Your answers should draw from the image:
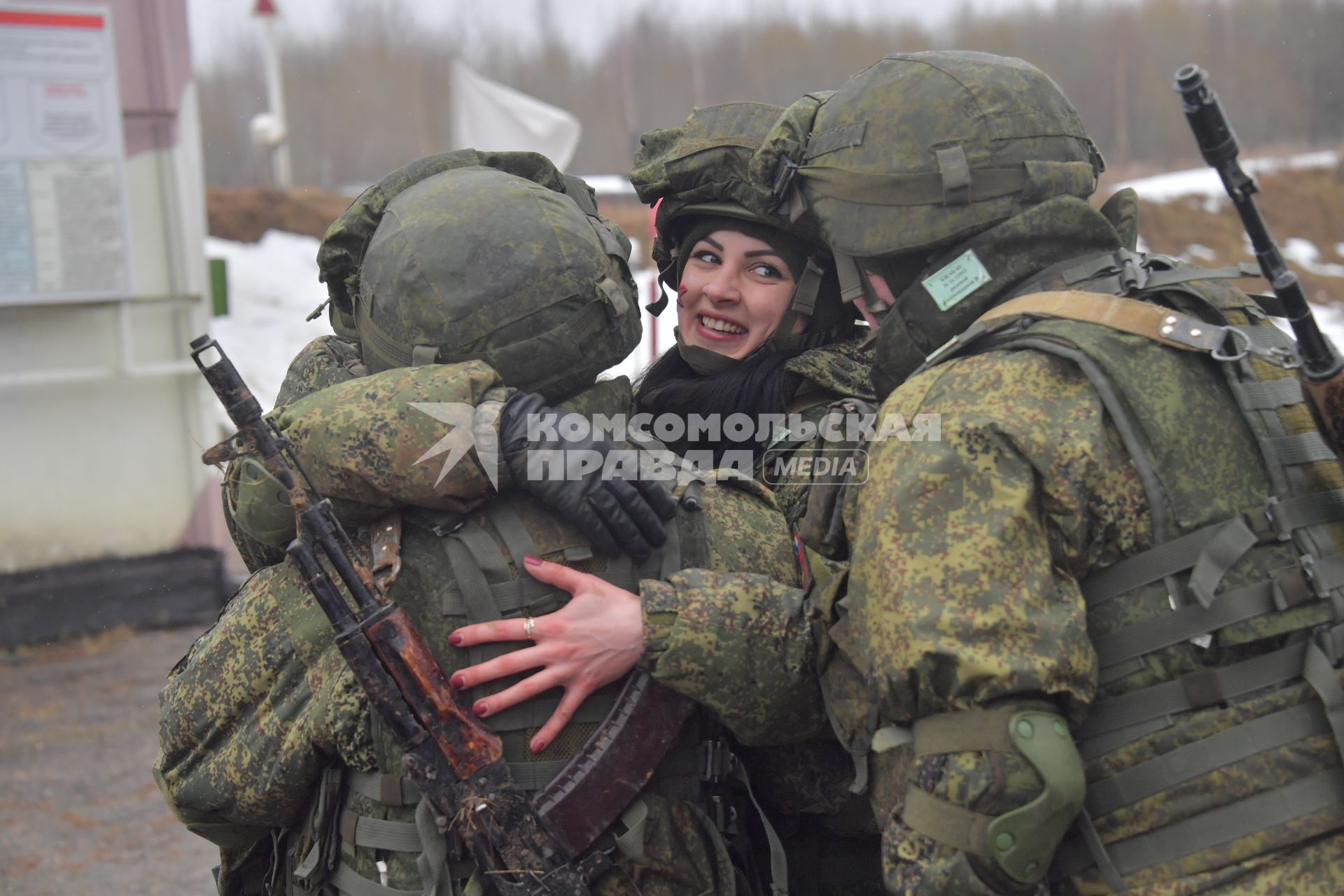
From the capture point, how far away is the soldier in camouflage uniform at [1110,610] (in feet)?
5.81

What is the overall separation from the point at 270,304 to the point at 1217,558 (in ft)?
46.3

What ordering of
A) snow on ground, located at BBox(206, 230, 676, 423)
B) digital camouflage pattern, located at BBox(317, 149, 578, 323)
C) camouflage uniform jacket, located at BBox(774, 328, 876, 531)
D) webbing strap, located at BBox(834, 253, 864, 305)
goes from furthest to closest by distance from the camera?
snow on ground, located at BBox(206, 230, 676, 423) < camouflage uniform jacket, located at BBox(774, 328, 876, 531) < digital camouflage pattern, located at BBox(317, 149, 578, 323) < webbing strap, located at BBox(834, 253, 864, 305)

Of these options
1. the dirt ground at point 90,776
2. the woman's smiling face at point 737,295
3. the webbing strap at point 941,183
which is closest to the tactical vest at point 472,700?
the webbing strap at point 941,183

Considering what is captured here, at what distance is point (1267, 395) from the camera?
1.89 m

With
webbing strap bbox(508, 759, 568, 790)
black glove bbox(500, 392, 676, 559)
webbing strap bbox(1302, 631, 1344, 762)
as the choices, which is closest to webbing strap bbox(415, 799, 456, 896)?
webbing strap bbox(508, 759, 568, 790)

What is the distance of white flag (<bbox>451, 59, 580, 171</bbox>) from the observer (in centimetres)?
1195

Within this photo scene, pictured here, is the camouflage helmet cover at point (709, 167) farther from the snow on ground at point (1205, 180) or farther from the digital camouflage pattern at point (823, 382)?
the snow on ground at point (1205, 180)

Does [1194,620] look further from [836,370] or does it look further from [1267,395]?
[836,370]

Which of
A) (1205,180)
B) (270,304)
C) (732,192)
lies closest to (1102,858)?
(732,192)

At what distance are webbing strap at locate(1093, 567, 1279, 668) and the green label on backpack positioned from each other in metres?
0.64

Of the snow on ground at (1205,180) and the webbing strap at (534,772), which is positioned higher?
the snow on ground at (1205,180)

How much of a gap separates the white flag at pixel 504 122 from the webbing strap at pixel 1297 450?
10.4 metres

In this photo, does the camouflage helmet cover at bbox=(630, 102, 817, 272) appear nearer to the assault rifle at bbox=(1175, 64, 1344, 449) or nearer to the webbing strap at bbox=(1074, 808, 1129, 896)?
the assault rifle at bbox=(1175, 64, 1344, 449)

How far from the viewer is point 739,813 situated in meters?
2.47
